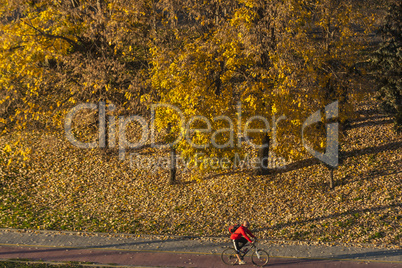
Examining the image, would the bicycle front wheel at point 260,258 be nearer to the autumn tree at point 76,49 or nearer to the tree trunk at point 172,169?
the tree trunk at point 172,169

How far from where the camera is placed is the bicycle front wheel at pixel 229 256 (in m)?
13.1

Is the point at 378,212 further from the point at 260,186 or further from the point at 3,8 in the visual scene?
the point at 3,8

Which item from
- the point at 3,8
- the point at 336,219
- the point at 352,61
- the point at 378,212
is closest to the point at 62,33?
the point at 3,8

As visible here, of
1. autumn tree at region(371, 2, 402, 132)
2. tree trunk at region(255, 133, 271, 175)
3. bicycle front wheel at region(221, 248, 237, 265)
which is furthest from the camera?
tree trunk at region(255, 133, 271, 175)

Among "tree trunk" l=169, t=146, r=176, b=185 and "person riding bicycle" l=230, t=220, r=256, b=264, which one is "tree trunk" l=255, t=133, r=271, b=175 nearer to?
"tree trunk" l=169, t=146, r=176, b=185

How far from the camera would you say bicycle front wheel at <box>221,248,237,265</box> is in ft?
42.9

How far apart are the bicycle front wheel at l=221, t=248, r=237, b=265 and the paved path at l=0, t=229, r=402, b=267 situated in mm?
221

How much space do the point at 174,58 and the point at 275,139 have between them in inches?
197

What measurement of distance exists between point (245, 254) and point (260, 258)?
498 millimetres

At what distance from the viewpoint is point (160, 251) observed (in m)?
14.1

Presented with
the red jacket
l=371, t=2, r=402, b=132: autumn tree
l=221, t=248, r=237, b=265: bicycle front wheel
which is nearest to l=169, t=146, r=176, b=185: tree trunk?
l=221, t=248, r=237, b=265: bicycle front wheel

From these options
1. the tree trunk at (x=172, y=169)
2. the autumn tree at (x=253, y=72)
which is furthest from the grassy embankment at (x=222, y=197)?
the autumn tree at (x=253, y=72)

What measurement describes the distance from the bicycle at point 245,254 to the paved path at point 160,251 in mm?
242

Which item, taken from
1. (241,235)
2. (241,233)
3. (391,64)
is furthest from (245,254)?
(391,64)
